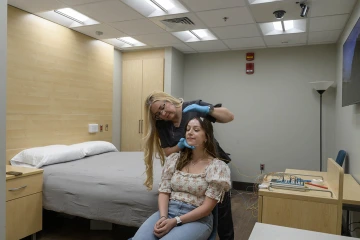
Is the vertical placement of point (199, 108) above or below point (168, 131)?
above

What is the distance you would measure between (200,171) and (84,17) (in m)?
2.60

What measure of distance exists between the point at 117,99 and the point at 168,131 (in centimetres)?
305

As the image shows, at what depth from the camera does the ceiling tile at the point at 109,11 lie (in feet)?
9.23

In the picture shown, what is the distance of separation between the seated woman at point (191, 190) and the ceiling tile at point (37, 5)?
2.11 metres

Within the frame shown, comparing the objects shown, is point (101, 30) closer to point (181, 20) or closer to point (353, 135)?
point (181, 20)

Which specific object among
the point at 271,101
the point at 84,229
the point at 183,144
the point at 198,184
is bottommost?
the point at 84,229

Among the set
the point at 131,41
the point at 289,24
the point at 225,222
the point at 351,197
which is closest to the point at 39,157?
the point at 225,222

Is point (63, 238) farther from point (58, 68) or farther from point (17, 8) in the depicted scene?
point (17, 8)

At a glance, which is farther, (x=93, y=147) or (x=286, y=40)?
(x=286, y=40)

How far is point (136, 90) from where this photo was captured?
15.6 ft

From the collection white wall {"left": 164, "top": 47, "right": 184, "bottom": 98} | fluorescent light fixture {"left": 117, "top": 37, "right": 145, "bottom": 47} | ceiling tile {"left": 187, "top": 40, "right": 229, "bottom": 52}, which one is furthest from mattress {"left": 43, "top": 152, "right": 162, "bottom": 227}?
ceiling tile {"left": 187, "top": 40, "right": 229, "bottom": 52}

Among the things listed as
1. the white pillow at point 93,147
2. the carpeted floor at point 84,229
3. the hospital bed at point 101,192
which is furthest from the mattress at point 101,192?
the white pillow at point 93,147

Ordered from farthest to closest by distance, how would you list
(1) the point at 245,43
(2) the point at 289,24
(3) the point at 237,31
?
(1) the point at 245,43
(3) the point at 237,31
(2) the point at 289,24

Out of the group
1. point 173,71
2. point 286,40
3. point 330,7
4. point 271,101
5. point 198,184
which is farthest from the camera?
point 173,71
